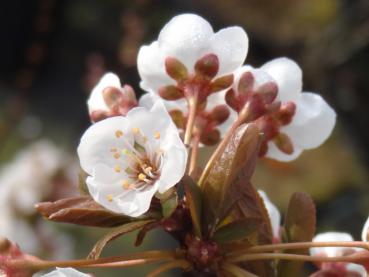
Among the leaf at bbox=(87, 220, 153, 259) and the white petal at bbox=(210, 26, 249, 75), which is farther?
the white petal at bbox=(210, 26, 249, 75)

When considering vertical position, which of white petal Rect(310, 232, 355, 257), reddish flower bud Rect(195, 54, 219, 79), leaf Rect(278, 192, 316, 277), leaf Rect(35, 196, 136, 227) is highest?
reddish flower bud Rect(195, 54, 219, 79)

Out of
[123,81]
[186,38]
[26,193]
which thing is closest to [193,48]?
[186,38]

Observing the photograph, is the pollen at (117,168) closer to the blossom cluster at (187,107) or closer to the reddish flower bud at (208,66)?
the blossom cluster at (187,107)

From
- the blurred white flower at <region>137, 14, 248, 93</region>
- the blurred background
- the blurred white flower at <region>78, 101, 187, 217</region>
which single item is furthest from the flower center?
the blurred background

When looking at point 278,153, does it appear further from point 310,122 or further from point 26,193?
point 26,193

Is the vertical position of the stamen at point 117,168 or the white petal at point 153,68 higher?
the white petal at point 153,68

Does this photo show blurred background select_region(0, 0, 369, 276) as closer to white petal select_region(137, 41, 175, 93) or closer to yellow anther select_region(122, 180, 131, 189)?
white petal select_region(137, 41, 175, 93)

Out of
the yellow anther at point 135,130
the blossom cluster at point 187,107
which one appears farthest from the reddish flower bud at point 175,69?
the yellow anther at point 135,130
